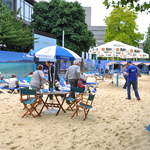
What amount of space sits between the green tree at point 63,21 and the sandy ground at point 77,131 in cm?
2925

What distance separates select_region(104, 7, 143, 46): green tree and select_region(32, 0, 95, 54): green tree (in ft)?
21.1

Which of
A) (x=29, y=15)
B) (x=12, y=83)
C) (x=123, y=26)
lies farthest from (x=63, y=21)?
(x=12, y=83)

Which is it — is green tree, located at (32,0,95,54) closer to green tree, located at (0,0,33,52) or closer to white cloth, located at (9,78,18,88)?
green tree, located at (0,0,33,52)

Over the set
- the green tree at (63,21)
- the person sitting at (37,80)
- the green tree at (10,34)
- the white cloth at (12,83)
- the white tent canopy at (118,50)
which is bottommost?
the white cloth at (12,83)

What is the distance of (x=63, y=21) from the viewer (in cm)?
3697

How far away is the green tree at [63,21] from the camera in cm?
3734

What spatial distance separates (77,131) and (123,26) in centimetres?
3874

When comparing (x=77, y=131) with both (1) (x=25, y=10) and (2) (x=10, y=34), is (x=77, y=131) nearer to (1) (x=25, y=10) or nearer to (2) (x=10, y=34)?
(2) (x=10, y=34)

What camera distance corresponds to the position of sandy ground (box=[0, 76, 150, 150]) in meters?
5.16

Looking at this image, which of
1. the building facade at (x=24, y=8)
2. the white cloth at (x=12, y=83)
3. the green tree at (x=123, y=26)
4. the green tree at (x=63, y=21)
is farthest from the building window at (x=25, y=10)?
the white cloth at (x=12, y=83)

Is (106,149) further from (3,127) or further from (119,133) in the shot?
(3,127)

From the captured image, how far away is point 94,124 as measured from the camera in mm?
6973

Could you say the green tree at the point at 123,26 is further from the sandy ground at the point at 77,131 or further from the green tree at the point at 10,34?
the sandy ground at the point at 77,131

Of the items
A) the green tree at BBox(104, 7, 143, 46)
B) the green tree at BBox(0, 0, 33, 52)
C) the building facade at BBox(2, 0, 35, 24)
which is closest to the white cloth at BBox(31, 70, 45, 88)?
the green tree at BBox(0, 0, 33, 52)
